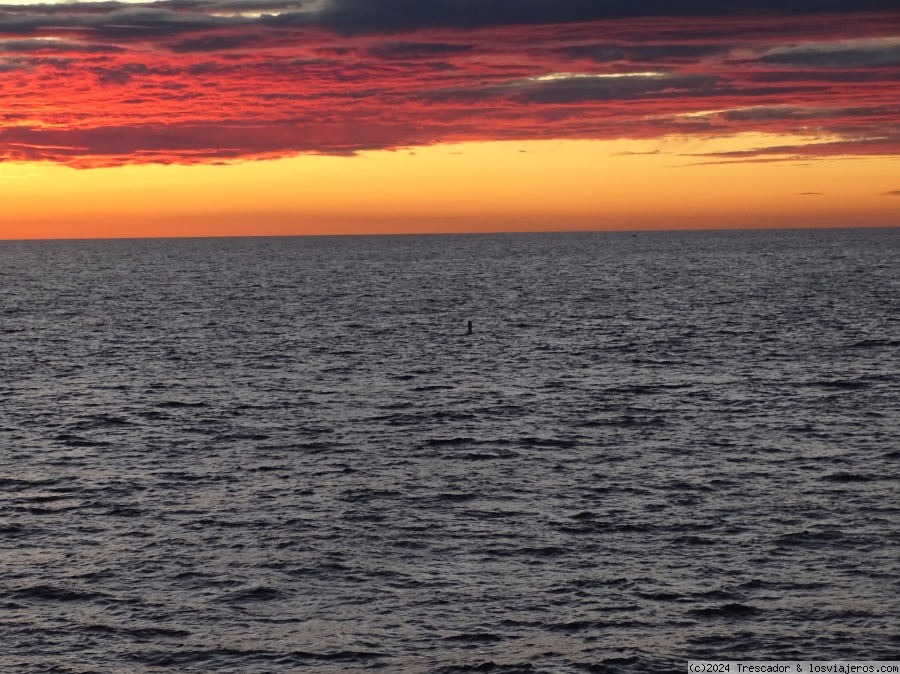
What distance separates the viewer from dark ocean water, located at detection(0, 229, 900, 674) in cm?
3197

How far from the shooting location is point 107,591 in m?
35.6

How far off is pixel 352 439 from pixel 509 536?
63.3 ft

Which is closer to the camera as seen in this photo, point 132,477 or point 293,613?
point 293,613

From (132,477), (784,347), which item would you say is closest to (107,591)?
(132,477)

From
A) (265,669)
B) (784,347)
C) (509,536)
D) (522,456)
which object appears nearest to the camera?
(265,669)

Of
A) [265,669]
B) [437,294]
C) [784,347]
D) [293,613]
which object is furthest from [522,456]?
[437,294]

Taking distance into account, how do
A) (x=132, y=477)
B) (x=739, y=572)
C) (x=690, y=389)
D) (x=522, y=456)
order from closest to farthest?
(x=739, y=572), (x=132, y=477), (x=522, y=456), (x=690, y=389)

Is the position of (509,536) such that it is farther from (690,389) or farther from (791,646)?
(690,389)

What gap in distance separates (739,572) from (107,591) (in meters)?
22.5

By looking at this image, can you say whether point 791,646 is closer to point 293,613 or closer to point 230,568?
point 293,613

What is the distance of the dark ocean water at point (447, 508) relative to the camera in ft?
105

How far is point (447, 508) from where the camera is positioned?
45.0 metres

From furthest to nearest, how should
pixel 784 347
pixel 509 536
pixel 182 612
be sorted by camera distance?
1. pixel 784 347
2. pixel 509 536
3. pixel 182 612

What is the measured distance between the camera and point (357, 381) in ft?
258
